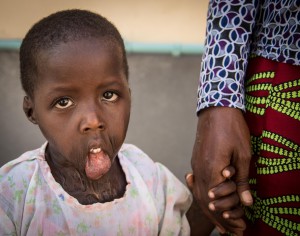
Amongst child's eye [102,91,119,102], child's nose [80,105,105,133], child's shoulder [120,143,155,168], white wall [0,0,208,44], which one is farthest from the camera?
white wall [0,0,208,44]

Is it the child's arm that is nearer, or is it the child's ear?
the child's arm

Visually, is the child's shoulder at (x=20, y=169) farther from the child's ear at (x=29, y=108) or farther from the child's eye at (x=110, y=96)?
the child's eye at (x=110, y=96)

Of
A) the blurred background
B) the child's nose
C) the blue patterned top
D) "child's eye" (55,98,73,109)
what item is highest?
the blue patterned top

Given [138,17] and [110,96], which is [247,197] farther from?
[138,17]

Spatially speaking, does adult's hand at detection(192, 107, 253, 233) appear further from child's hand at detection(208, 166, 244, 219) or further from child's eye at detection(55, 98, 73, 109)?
child's eye at detection(55, 98, 73, 109)

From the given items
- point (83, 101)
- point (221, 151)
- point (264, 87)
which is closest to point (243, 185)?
point (221, 151)

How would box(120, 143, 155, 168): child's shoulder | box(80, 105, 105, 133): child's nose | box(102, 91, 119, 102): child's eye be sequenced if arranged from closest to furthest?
box(80, 105, 105, 133): child's nose < box(102, 91, 119, 102): child's eye < box(120, 143, 155, 168): child's shoulder

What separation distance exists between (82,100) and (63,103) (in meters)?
0.07

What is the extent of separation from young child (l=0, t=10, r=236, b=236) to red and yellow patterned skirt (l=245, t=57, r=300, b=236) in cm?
37

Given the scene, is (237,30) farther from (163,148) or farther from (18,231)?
(163,148)

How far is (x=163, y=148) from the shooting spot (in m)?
3.32

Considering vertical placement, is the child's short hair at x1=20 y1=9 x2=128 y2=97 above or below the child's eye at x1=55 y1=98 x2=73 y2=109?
above

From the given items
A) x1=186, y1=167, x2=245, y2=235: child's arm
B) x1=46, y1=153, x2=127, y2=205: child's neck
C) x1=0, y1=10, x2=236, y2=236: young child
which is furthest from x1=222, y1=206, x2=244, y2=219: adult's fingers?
x1=46, y1=153, x2=127, y2=205: child's neck

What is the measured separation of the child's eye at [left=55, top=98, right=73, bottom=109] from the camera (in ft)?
4.43
